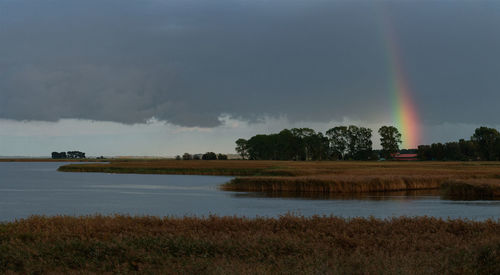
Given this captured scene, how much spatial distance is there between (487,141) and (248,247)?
168 meters

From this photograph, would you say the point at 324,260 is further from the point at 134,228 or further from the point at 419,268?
the point at 134,228

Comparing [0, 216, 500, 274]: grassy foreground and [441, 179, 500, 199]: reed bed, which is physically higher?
[0, 216, 500, 274]: grassy foreground

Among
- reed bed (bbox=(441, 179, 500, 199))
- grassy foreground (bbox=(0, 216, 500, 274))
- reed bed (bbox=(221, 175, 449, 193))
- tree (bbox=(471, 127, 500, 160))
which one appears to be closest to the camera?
grassy foreground (bbox=(0, 216, 500, 274))

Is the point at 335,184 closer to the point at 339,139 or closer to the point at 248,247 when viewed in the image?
the point at 248,247

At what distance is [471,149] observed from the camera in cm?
17688

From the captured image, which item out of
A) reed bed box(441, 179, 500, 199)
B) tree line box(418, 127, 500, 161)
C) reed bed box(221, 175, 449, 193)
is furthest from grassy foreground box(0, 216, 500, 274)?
tree line box(418, 127, 500, 161)

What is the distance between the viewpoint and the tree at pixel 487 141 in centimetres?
16125

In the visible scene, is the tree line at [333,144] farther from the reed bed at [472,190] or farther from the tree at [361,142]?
the reed bed at [472,190]

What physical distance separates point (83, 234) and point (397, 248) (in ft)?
31.3

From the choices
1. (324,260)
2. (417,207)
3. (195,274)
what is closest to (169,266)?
A: (195,274)

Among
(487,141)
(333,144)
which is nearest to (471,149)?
(487,141)

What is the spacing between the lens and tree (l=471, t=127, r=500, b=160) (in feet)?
529

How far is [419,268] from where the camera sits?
11305 millimetres

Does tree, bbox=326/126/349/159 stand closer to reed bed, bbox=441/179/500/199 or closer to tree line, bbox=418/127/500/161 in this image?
tree line, bbox=418/127/500/161
